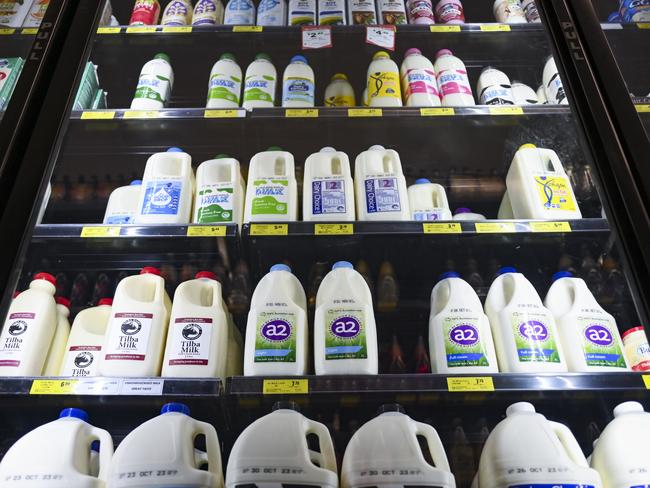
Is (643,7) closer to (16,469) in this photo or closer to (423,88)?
(423,88)

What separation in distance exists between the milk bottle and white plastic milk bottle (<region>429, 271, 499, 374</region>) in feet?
1.76

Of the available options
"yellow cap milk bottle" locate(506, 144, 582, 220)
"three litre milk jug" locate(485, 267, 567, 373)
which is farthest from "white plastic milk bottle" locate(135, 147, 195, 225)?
"yellow cap milk bottle" locate(506, 144, 582, 220)

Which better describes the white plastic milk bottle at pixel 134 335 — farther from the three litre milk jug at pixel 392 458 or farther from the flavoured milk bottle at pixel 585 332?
the flavoured milk bottle at pixel 585 332

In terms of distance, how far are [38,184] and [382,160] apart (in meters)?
1.27

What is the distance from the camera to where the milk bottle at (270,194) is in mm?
1886

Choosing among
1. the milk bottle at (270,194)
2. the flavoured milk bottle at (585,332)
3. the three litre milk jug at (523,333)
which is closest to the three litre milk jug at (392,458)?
the three litre milk jug at (523,333)

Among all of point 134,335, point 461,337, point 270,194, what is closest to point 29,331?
point 134,335

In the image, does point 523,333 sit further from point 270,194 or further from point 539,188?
point 270,194

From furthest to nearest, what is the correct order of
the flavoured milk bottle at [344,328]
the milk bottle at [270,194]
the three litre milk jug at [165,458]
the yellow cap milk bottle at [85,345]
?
1. the milk bottle at [270,194]
2. the yellow cap milk bottle at [85,345]
3. the flavoured milk bottle at [344,328]
4. the three litre milk jug at [165,458]

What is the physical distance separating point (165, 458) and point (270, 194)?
0.86 meters

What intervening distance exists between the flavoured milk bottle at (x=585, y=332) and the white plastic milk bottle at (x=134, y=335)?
1.10 meters

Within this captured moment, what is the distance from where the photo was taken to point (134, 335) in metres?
1.63

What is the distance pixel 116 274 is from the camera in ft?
7.06

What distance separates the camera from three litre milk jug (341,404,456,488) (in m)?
A: 1.34
